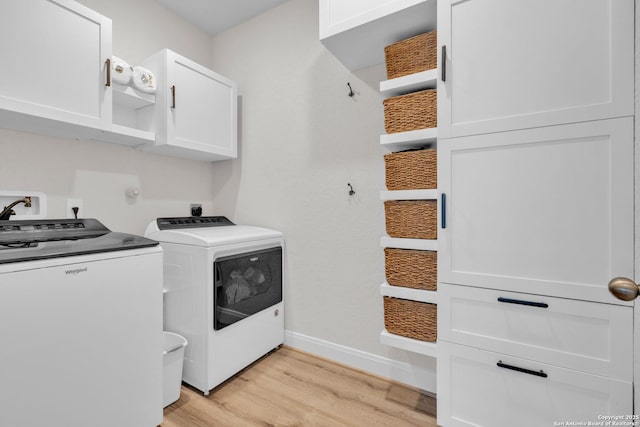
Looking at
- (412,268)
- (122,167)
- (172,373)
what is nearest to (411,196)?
(412,268)

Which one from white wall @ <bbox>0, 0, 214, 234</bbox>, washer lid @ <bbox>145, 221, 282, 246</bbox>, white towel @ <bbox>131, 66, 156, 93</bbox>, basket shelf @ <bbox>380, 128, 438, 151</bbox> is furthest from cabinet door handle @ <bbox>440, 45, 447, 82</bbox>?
white wall @ <bbox>0, 0, 214, 234</bbox>

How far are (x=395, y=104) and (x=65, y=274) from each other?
1606 mm

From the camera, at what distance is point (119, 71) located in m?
1.75

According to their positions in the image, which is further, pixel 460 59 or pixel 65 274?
pixel 460 59

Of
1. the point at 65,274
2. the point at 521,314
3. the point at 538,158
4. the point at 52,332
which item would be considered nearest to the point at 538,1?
the point at 538,158

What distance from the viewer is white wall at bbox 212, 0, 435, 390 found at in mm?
1945

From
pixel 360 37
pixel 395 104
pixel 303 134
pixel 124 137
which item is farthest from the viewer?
pixel 303 134

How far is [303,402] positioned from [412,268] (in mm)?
1014

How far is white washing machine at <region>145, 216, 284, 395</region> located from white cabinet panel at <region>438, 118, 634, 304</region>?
4.07 ft

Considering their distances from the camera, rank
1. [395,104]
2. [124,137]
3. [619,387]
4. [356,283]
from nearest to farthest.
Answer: [619,387], [395,104], [124,137], [356,283]

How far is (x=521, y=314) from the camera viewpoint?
1130 millimetres

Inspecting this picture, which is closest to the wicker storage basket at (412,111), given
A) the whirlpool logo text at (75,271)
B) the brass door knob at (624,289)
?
the brass door knob at (624,289)

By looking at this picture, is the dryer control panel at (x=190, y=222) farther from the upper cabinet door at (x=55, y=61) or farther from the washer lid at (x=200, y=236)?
the upper cabinet door at (x=55, y=61)

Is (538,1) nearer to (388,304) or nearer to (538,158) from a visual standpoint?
(538,158)
